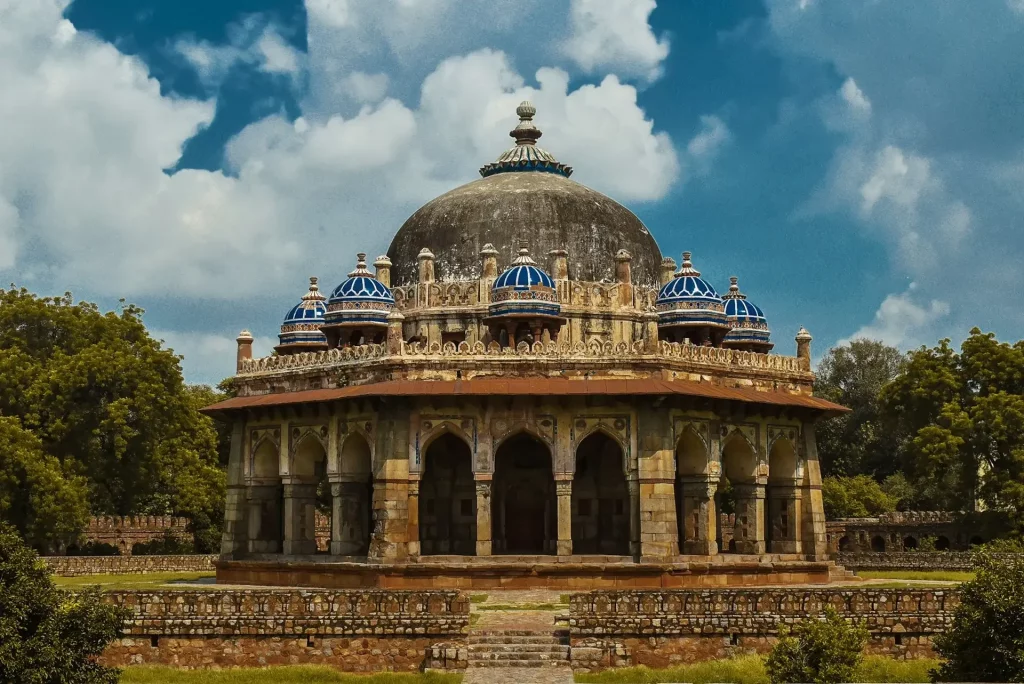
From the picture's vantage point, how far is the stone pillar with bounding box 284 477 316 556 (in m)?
39.4

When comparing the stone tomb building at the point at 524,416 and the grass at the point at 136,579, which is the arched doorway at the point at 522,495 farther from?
the grass at the point at 136,579

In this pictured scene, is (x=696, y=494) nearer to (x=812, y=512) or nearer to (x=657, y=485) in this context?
(x=657, y=485)

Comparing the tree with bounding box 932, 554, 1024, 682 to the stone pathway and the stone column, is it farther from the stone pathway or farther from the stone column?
the stone column

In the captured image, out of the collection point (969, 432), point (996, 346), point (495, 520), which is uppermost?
point (996, 346)

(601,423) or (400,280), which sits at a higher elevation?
(400,280)

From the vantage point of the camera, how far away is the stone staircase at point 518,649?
23906 mm

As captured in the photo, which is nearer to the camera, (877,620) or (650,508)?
(877,620)

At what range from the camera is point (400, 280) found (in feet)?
146

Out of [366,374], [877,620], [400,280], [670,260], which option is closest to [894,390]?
[670,260]

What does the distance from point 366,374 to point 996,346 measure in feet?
87.8

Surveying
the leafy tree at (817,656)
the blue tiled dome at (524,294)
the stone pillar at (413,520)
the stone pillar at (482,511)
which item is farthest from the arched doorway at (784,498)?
the leafy tree at (817,656)

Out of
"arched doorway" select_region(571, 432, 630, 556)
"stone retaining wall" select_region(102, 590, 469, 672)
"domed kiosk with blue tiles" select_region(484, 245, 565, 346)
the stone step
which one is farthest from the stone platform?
the stone step

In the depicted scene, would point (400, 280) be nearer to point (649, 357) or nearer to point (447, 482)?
point (447, 482)

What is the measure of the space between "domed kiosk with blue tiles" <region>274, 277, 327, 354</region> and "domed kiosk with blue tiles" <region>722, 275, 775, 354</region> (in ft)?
41.3
